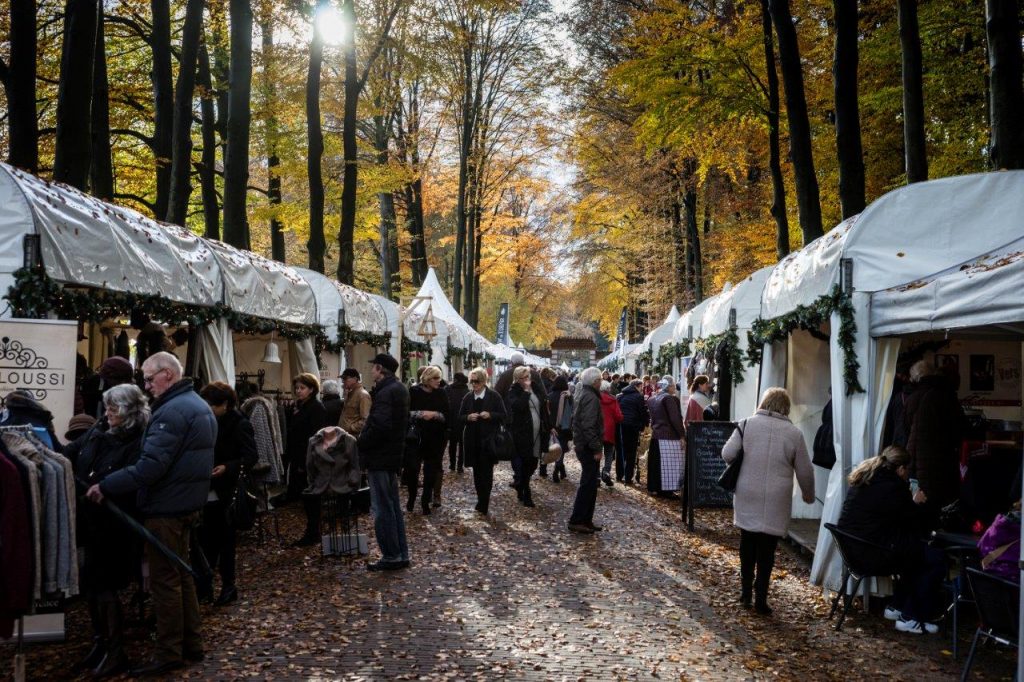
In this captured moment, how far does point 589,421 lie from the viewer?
11062mm

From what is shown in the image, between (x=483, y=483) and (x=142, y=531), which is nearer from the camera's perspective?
(x=142, y=531)

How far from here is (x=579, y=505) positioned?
11102 mm

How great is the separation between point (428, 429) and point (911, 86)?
779 centimetres

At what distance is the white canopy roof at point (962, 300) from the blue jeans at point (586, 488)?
4020 millimetres

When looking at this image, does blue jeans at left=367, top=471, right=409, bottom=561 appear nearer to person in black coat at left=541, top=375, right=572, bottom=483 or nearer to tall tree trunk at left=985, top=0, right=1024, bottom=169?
tall tree trunk at left=985, top=0, right=1024, bottom=169

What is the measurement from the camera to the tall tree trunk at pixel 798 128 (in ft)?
44.6

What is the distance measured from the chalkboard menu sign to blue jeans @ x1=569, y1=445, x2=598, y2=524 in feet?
3.95

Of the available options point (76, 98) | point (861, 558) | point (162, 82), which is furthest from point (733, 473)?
point (162, 82)

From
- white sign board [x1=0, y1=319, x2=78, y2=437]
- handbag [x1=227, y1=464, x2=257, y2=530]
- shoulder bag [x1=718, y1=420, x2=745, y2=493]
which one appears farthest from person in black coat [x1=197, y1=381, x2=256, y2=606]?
shoulder bag [x1=718, y1=420, x2=745, y2=493]

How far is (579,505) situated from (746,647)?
4636 mm

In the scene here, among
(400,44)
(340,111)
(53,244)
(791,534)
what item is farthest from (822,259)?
(340,111)

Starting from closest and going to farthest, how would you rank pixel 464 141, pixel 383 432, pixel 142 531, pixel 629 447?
pixel 142 531 < pixel 383 432 < pixel 629 447 < pixel 464 141

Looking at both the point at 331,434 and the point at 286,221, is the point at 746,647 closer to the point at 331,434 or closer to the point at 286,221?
the point at 331,434

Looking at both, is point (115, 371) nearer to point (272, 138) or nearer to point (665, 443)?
point (665, 443)
